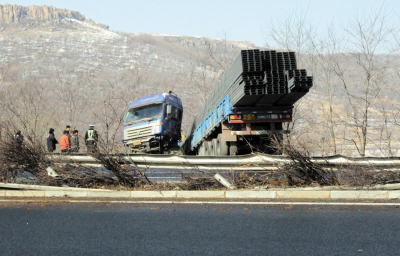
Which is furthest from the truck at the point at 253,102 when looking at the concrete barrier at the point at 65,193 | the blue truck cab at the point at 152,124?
the concrete barrier at the point at 65,193

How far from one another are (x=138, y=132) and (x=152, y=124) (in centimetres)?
84

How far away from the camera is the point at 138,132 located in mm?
21062

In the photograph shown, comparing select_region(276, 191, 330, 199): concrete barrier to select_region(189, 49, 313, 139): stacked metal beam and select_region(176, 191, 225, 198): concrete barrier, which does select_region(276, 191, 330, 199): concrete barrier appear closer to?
select_region(176, 191, 225, 198): concrete barrier

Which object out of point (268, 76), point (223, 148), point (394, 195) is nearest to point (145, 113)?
point (223, 148)

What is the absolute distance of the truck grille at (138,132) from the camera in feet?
68.2

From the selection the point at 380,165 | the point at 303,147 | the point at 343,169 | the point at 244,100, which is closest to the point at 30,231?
the point at 303,147

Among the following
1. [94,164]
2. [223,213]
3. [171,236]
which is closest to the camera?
[171,236]

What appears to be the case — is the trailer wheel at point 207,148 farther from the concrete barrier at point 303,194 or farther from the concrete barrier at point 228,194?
the concrete barrier at point 303,194

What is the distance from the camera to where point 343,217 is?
6191 mm

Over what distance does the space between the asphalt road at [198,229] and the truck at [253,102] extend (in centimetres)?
445

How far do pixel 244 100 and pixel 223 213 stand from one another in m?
8.33

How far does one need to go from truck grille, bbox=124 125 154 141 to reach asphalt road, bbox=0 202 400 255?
43.7 ft

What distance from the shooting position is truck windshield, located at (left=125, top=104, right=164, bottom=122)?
20.8 metres

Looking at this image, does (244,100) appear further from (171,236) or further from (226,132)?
(171,236)
